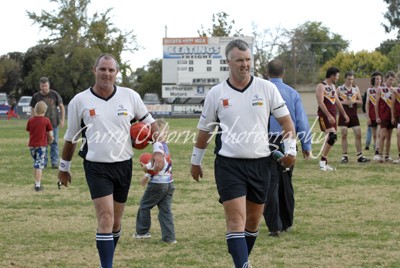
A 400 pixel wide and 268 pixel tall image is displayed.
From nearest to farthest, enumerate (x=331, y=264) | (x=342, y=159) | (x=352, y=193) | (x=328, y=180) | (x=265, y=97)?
1. (x=265, y=97)
2. (x=331, y=264)
3. (x=352, y=193)
4. (x=328, y=180)
5. (x=342, y=159)

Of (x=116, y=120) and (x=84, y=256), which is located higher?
(x=116, y=120)

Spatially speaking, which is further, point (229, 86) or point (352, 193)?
point (352, 193)

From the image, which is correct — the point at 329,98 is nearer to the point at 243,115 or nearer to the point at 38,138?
the point at 38,138

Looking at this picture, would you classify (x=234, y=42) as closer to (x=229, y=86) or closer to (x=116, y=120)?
(x=229, y=86)

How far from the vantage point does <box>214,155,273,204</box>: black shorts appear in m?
7.02

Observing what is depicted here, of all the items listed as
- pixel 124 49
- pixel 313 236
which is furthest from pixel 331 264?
pixel 124 49

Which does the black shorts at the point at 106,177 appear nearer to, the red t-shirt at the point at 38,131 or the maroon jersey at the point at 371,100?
the red t-shirt at the point at 38,131

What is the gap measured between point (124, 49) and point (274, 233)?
69.7m

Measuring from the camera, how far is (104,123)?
291 inches

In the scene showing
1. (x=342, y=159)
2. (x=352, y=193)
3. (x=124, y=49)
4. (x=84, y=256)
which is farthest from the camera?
(x=124, y=49)

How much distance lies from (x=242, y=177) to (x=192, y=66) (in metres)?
53.5

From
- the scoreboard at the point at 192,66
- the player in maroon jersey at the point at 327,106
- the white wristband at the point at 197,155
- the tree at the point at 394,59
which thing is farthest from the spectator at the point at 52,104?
the tree at the point at 394,59

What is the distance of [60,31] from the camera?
263 ft

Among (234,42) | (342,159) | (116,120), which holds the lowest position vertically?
(342,159)
